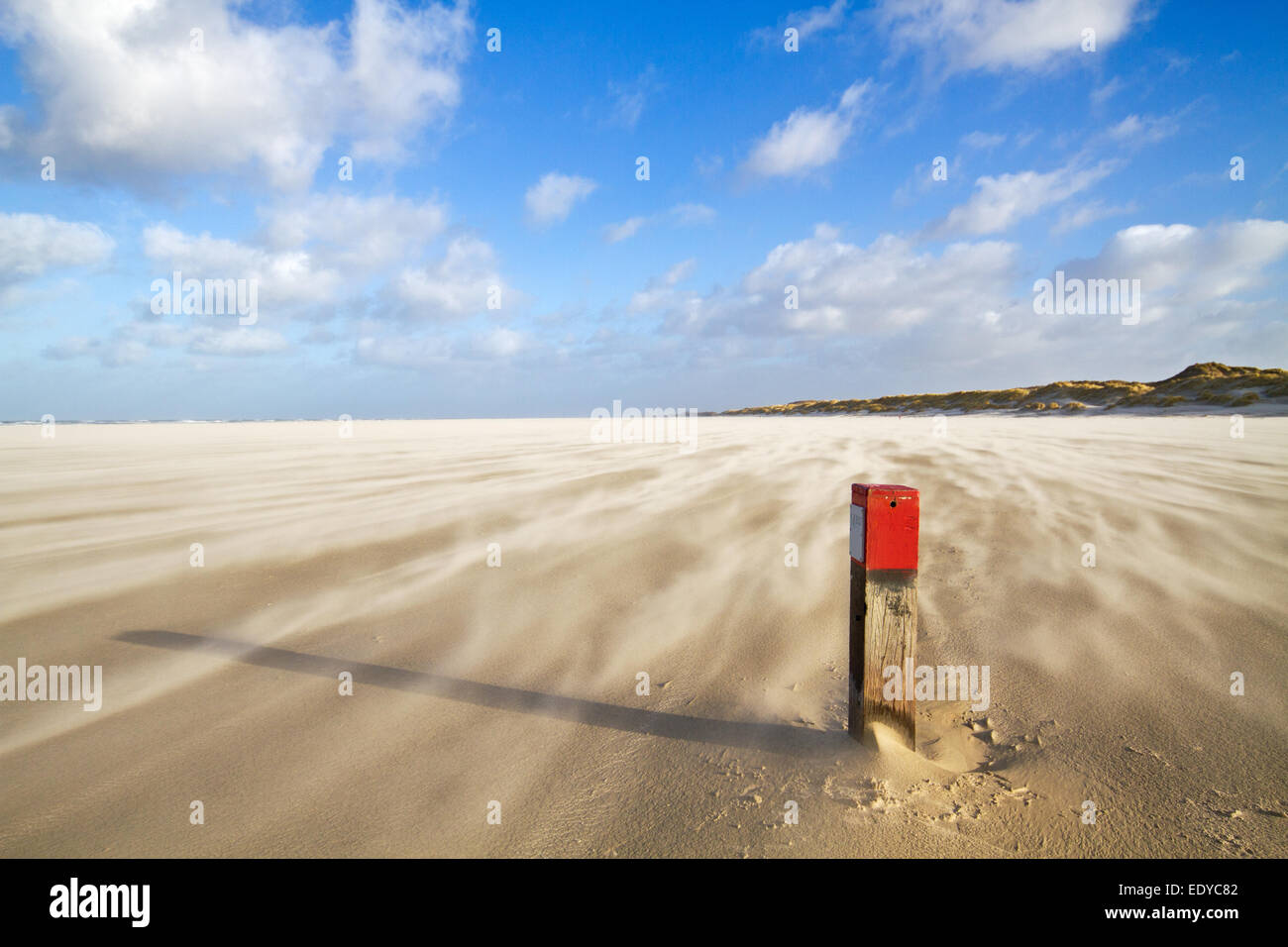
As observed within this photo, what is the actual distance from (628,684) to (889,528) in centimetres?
171

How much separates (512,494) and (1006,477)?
25.5 ft

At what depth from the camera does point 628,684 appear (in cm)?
336

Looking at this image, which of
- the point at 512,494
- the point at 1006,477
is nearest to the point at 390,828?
the point at 512,494

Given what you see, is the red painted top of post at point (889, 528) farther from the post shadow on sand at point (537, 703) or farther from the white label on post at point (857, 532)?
the post shadow on sand at point (537, 703)

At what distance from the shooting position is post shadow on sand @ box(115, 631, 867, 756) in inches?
109

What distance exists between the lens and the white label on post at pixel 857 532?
2.52 metres
